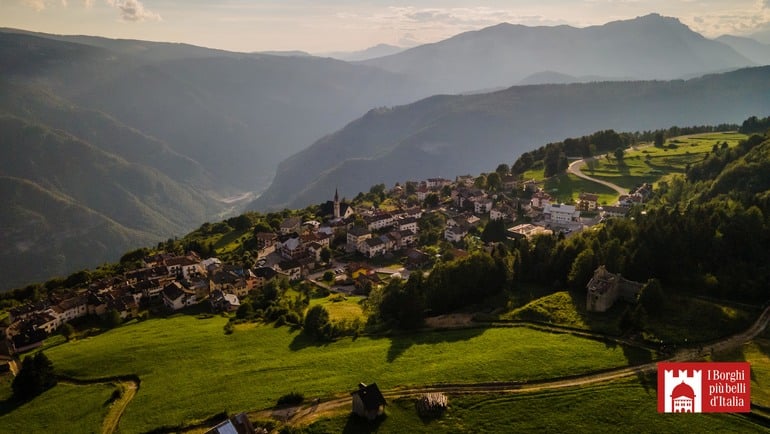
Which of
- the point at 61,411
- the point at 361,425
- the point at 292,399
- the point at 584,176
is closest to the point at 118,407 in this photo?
the point at 61,411

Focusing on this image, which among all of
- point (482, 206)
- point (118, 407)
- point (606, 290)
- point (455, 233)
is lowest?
point (118, 407)

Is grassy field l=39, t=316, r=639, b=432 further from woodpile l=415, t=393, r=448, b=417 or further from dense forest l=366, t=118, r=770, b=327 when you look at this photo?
dense forest l=366, t=118, r=770, b=327

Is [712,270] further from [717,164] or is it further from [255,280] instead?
[717,164]

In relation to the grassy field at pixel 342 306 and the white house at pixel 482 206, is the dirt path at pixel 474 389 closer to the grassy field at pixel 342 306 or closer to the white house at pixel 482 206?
the grassy field at pixel 342 306

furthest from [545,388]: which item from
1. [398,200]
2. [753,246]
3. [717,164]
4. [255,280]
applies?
[398,200]

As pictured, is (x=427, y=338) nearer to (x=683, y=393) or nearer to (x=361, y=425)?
(x=361, y=425)

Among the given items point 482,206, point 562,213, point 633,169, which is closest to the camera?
point 562,213
